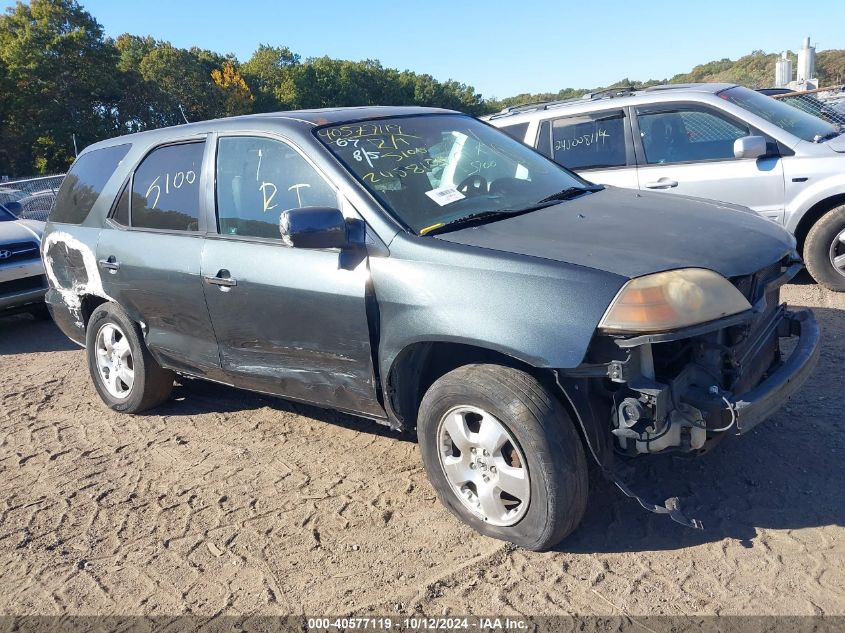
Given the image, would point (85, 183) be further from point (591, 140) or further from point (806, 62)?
point (806, 62)

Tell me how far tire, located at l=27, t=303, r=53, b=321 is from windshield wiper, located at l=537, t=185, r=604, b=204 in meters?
6.47

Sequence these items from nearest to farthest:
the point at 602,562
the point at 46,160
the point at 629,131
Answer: the point at 602,562, the point at 629,131, the point at 46,160

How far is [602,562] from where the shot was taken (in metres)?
2.90

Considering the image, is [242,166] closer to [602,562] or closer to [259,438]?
[259,438]

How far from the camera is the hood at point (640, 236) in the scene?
2.83 m

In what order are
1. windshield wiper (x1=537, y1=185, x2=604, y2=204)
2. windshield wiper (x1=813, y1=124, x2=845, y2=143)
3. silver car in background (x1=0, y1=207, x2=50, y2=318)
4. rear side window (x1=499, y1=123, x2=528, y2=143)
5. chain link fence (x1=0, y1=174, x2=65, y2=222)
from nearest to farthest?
windshield wiper (x1=537, y1=185, x2=604, y2=204) < windshield wiper (x1=813, y1=124, x2=845, y2=143) < rear side window (x1=499, y1=123, x2=528, y2=143) < silver car in background (x1=0, y1=207, x2=50, y2=318) < chain link fence (x1=0, y1=174, x2=65, y2=222)

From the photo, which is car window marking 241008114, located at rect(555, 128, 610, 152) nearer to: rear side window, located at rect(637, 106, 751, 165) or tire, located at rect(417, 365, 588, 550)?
rear side window, located at rect(637, 106, 751, 165)

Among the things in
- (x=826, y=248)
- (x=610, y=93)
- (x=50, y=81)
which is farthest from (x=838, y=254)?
(x=50, y=81)

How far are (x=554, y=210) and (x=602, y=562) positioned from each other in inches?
64.0

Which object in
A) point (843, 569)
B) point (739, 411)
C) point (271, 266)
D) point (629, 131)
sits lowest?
point (843, 569)

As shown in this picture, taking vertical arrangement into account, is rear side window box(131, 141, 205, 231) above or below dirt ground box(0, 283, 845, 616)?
above

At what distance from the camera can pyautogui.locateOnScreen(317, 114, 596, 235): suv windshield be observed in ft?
11.2

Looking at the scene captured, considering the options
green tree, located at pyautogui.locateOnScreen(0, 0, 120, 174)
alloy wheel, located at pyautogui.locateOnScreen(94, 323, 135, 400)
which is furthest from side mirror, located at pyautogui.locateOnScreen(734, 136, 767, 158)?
green tree, located at pyautogui.locateOnScreen(0, 0, 120, 174)

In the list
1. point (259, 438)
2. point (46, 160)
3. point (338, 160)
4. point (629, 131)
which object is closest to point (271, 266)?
point (338, 160)
